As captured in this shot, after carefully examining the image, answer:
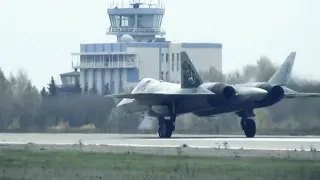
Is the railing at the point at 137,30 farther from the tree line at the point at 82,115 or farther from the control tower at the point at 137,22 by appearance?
the tree line at the point at 82,115

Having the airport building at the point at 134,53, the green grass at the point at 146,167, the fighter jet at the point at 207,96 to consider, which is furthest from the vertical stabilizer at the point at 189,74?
the airport building at the point at 134,53

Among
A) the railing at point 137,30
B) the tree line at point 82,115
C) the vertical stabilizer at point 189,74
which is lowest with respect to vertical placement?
the tree line at point 82,115

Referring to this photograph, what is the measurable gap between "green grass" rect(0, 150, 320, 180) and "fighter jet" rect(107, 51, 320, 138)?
1822 cm

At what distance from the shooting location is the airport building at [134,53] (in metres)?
140

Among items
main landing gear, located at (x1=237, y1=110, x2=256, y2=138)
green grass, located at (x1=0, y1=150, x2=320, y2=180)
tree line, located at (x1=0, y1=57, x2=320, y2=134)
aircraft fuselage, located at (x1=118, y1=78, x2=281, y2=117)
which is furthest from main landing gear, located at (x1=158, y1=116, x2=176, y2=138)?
green grass, located at (x1=0, y1=150, x2=320, y2=180)

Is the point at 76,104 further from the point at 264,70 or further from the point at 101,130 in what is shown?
the point at 264,70

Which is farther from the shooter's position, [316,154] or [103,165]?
[316,154]

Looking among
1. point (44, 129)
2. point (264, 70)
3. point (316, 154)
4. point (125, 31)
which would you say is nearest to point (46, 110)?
point (44, 129)

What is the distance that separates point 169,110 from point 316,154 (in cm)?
2279

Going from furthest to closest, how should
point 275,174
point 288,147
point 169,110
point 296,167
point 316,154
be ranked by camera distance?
point 169,110 → point 288,147 → point 316,154 → point 296,167 → point 275,174

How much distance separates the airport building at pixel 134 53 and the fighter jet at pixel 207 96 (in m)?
75.4

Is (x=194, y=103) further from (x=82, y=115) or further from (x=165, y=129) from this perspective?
(x=82, y=115)

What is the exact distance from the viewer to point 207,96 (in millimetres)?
56062

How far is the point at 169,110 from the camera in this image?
58.9 m
